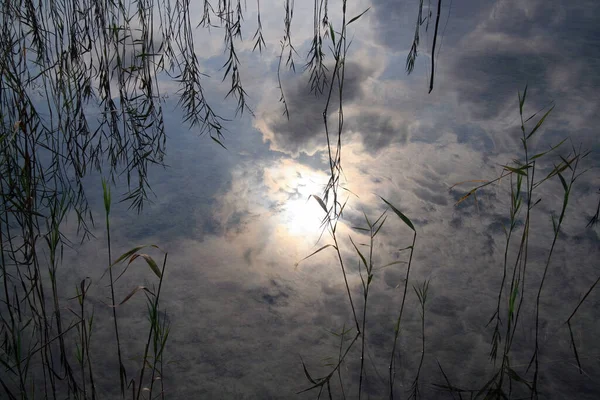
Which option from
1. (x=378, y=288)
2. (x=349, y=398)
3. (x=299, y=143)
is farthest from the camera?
(x=299, y=143)

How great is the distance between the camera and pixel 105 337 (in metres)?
1.43

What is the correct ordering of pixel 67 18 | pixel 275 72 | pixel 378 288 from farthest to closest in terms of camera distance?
pixel 275 72
pixel 378 288
pixel 67 18

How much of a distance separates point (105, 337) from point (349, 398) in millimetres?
763

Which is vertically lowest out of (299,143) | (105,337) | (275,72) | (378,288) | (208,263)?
(105,337)

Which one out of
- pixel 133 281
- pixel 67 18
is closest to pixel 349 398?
pixel 133 281

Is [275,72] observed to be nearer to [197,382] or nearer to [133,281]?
[133,281]

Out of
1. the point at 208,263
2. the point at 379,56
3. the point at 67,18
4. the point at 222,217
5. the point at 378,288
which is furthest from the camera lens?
the point at 379,56

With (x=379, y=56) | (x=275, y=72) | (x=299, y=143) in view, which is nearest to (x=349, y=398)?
(x=299, y=143)

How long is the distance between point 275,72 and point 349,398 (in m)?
2.56

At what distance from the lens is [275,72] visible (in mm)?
3324

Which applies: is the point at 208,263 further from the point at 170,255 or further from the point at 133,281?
the point at 133,281

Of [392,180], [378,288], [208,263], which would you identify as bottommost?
[378,288]

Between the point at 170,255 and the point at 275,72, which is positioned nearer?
the point at 170,255

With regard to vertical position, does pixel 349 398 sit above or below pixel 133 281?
below
